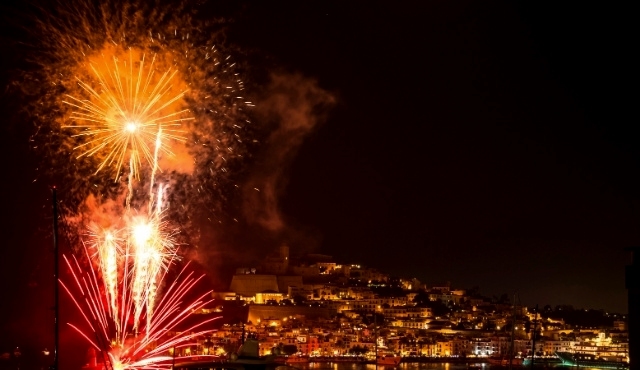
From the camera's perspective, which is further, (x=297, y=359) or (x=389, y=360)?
(x=297, y=359)

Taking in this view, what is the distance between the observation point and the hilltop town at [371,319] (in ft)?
185

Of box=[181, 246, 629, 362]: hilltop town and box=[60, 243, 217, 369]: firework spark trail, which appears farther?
box=[181, 246, 629, 362]: hilltop town

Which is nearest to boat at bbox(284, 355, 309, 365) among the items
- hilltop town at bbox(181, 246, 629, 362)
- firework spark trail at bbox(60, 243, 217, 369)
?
hilltop town at bbox(181, 246, 629, 362)

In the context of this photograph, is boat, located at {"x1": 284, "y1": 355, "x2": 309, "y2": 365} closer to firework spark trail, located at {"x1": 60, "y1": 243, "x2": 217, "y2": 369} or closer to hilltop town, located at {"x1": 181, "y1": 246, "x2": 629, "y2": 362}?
hilltop town, located at {"x1": 181, "y1": 246, "x2": 629, "y2": 362}

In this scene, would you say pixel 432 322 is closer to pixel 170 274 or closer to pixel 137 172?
pixel 170 274

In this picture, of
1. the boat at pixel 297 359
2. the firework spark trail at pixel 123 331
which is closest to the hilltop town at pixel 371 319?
the boat at pixel 297 359

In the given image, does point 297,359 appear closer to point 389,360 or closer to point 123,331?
point 389,360

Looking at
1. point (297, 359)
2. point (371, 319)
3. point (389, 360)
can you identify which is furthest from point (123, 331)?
point (371, 319)

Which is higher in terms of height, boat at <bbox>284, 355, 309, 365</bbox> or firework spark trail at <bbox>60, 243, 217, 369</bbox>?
firework spark trail at <bbox>60, 243, 217, 369</bbox>

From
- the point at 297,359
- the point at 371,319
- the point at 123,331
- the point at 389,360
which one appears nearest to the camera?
the point at 123,331

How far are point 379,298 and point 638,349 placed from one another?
79174mm

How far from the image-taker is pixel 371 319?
73.4 meters

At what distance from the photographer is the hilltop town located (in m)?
56.5

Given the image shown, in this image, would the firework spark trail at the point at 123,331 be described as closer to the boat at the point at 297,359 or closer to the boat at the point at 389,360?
the boat at the point at 297,359
